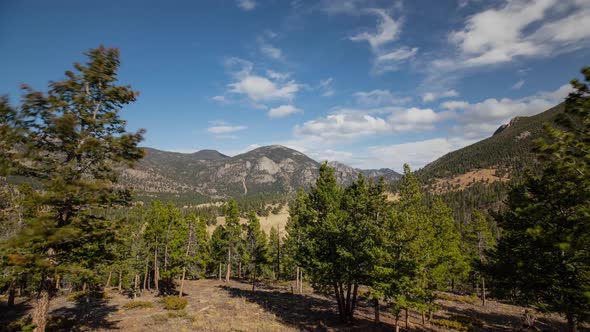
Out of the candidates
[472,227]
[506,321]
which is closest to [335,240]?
[506,321]

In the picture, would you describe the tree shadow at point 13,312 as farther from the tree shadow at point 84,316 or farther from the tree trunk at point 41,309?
the tree trunk at point 41,309

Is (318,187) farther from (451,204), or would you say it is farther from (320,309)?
(451,204)

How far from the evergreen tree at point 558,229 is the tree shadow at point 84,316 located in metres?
25.9

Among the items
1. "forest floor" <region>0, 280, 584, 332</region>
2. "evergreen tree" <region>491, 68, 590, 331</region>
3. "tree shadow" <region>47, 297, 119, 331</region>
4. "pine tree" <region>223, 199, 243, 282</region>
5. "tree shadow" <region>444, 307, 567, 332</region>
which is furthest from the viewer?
"pine tree" <region>223, 199, 243, 282</region>

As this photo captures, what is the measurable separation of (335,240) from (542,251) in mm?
12591

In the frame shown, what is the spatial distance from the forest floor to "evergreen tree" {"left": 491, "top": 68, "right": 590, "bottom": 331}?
12.0 metres

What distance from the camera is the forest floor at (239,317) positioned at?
2208 cm

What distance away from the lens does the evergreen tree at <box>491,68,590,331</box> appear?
6.54 meters

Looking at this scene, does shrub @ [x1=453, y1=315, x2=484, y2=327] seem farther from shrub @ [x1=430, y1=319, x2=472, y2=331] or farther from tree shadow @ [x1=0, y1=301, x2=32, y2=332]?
tree shadow @ [x1=0, y1=301, x2=32, y2=332]

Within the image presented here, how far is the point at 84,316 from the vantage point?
2486 cm

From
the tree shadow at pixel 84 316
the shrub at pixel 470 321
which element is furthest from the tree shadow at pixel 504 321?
the tree shadow at pixel 84 316

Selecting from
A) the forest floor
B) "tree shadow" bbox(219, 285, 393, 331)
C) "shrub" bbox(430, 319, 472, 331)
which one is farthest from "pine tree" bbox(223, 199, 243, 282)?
"shrub" bbox(430, 319, 472, 331)

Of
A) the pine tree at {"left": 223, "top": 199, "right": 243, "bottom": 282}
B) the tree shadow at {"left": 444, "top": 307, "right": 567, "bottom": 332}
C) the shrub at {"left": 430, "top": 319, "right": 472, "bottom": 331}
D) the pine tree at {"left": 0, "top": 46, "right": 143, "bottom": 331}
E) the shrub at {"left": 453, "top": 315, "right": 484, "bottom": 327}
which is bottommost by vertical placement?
the tree shadow at {"left": 444, "top": 307, "right": 567, "bottom": 332}

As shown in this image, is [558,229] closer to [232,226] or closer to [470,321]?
[470,321]
